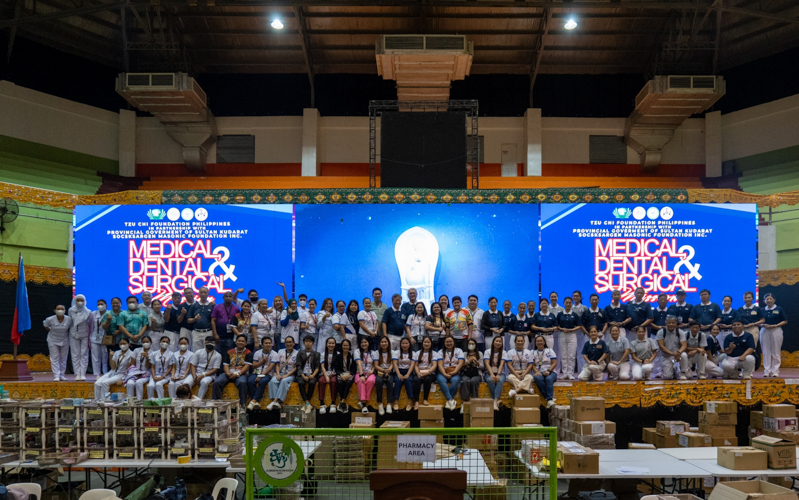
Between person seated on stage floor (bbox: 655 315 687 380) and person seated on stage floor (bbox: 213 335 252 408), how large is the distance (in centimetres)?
720

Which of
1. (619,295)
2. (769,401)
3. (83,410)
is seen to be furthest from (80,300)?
(769,401)

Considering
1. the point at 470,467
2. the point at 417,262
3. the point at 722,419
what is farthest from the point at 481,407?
the point at 470,467

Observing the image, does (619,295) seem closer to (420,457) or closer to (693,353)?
(693,353)

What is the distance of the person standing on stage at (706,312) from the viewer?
1170cm

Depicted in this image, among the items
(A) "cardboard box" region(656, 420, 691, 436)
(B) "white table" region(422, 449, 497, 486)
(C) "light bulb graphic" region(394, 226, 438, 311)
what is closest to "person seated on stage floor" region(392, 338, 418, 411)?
(C) "light bulb graphic" region(394, 226, 438, 311)

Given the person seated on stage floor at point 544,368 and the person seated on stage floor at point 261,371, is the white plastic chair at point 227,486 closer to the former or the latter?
the person seated on stage floor at point 261,371

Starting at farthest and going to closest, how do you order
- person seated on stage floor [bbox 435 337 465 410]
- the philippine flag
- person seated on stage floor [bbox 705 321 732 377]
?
the philippine flag → person seated on stage floor [bbox 705 321 732 377] → person seated on stage floor [bbox 435 337 465 410]

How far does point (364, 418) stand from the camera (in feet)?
30.8

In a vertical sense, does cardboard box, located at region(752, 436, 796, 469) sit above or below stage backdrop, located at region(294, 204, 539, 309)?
below

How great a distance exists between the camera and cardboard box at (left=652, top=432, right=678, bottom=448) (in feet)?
30.3

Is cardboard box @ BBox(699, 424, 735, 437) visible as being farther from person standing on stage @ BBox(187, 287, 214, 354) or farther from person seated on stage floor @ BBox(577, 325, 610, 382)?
person standing on stage @ BBox(187, 287, 214, 354)

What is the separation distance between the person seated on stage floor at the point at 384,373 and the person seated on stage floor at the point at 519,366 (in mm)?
1935

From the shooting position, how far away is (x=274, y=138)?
63.2 ft

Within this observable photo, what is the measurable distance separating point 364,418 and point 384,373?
1150mm
